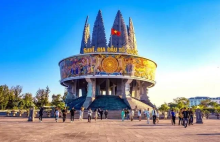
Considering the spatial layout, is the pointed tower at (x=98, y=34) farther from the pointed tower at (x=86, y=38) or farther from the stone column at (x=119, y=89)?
the stone column at (x=119, y=89)

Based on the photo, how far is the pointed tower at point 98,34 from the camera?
46500 mm

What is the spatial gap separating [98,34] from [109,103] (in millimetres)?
17903

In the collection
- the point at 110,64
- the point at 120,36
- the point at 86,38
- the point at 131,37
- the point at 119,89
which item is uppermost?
the point at 86,38

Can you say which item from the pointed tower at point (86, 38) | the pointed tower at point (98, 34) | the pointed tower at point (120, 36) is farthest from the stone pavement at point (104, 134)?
the pointed tower at point (86, 38)

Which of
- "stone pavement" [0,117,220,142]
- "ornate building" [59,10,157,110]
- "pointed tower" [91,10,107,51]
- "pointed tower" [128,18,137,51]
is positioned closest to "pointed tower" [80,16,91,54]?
"pointed tower" [91,10,107,51]

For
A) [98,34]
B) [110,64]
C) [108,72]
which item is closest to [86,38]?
[98,34]

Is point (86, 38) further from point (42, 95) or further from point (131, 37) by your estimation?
point (42, 95)

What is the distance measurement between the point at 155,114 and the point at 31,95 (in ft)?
171

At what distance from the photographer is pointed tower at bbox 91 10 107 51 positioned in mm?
46500

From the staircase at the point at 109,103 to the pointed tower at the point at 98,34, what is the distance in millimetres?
12973

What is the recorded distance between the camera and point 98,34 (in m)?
47.1

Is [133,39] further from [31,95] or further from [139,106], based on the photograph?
[31,95]

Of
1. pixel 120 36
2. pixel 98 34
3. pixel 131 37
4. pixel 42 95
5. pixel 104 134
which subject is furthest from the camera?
pixel 42 95

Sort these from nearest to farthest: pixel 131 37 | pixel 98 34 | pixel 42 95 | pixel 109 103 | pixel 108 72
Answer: pixel 109 103 → pixel 108 72 → pixel 98 34 → pixel 131 37 → pixel 42 95
